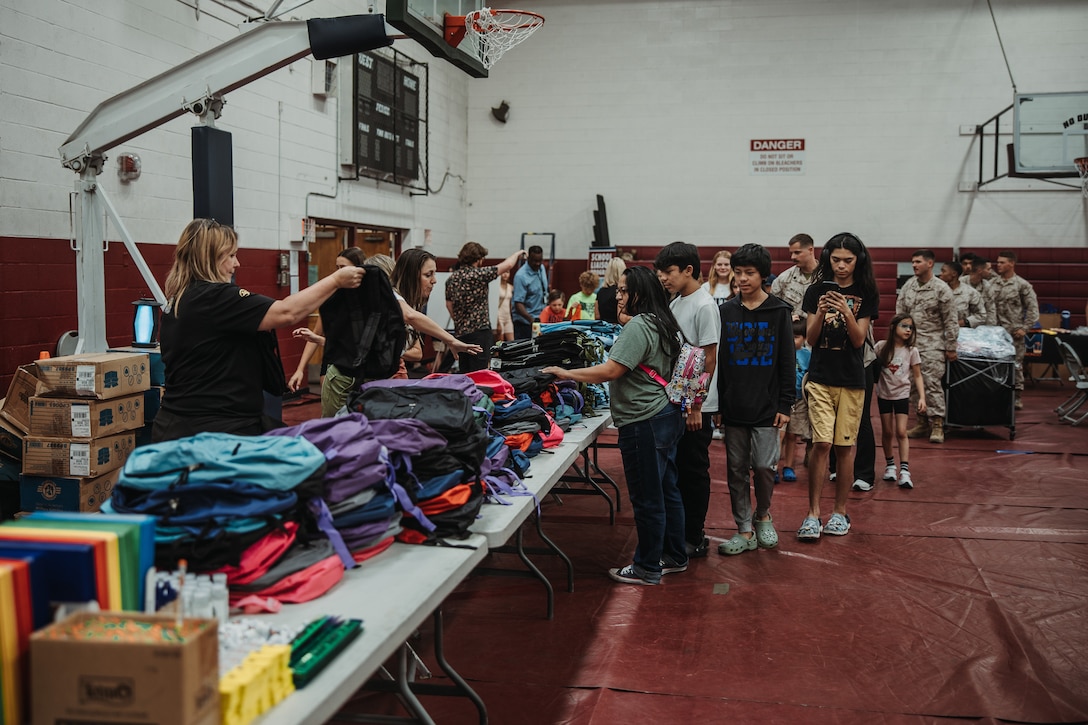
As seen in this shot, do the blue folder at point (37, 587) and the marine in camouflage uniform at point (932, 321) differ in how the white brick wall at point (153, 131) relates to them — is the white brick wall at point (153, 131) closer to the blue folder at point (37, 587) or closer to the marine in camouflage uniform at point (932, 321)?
the blue folder at point (37, 587)

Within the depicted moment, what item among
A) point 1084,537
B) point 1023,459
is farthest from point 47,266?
point 1023,459

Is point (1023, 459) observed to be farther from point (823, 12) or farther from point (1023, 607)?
point (823, 12)

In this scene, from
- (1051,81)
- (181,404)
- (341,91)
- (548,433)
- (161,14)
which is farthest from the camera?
(1051,81)

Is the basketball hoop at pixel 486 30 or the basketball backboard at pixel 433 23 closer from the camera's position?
the basketball backboard at pixel 433 23

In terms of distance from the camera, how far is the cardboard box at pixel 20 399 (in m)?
4.37

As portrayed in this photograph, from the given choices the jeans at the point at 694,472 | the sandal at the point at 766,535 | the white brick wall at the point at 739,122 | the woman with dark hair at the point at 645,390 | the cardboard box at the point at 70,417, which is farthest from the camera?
the white brick wall at the point at 739,122

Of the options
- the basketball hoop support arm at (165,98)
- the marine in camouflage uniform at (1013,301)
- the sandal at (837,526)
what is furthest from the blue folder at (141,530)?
the marine in camouflage uniform at (1013,301)

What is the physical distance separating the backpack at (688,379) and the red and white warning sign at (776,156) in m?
9.50

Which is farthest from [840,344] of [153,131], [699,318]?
[153,131]

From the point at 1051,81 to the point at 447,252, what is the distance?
29.4 feet

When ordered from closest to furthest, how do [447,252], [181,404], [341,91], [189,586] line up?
[189,586]
[181,404]
[341,91]
[447,252]

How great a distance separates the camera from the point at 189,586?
1.79 metres

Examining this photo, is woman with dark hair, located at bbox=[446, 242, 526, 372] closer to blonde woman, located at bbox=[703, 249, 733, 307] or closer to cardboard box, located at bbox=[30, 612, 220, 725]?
blonde woman, located at bbox=[703, 249, 733, 307]

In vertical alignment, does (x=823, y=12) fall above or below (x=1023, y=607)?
above
